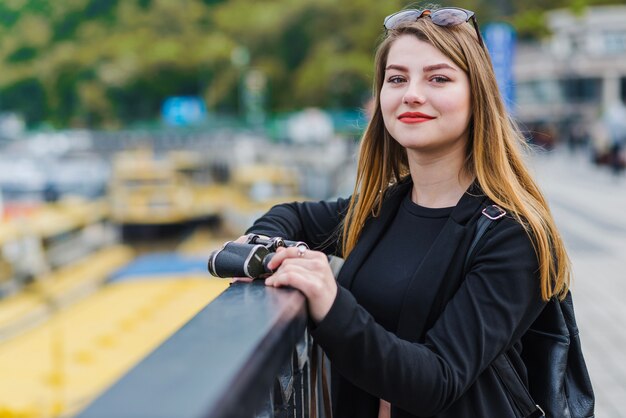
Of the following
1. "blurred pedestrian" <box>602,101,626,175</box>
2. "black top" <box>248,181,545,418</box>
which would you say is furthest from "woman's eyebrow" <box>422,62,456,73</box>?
"blurred pedestrian" <box>602,101,626,175</box>

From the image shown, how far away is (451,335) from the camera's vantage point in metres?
1.76

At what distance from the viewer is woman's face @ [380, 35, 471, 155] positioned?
2006mm

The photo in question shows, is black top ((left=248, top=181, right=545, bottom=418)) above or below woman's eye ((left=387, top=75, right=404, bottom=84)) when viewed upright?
below

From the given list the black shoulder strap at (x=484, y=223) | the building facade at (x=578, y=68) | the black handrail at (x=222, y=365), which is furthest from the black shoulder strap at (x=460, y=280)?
the building facade at (x=578, y=68)

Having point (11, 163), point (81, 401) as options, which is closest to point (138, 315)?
point (81, 401)

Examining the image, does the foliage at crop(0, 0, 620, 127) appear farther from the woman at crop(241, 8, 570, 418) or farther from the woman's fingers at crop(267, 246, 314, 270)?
the woman's fingers at crop(267, 246, 314, 270)

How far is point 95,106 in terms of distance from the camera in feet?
288

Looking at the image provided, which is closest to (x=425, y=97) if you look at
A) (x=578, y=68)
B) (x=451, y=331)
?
(x=451, y=331)

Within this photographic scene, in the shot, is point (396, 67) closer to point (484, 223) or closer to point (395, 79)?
point (395, 79)

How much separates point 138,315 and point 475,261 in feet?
20.6

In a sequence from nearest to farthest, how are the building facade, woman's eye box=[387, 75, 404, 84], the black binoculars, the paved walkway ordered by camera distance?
the black binoculars
woman's eye box=[387, 75, 404, 84]
the paved walkway
the building facade

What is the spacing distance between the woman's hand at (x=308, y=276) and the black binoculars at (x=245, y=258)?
51mm

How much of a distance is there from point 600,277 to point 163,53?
8341 centimetres

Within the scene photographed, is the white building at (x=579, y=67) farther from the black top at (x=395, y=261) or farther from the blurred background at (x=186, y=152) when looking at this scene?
the black top at (x=395, y=261)
